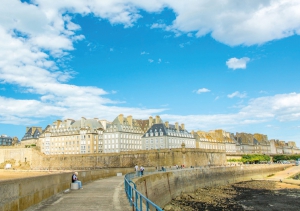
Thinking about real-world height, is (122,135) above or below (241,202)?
above

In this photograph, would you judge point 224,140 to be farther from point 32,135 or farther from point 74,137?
point 32,135

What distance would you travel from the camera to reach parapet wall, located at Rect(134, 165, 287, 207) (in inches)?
1083

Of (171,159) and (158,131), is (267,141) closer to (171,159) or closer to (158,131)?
(158,131)

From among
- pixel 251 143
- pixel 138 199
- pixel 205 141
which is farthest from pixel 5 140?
pixel 138 199

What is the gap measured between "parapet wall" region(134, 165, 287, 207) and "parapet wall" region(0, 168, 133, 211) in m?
5.40

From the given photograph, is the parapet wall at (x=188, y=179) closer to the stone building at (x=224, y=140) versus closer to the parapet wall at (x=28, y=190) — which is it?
the parapet wall at (x=28, y=190)

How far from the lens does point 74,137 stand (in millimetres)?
93688

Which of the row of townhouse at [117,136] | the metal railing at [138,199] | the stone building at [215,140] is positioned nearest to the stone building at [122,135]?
the row of townhouse at [117,136]

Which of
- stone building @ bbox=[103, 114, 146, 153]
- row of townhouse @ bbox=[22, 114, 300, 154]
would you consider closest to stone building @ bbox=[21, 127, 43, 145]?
row of townhouse @ bbox=[22, 114, 300, 154]

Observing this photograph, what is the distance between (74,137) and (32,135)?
29467 mm

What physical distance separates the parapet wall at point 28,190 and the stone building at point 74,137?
72.6 metres

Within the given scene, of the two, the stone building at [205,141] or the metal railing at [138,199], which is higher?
the stone building at [205,141]

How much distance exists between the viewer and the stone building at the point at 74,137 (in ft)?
296

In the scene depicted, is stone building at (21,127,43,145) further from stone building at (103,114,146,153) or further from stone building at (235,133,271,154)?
stone building at (235,133,271,154)
